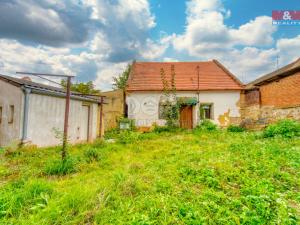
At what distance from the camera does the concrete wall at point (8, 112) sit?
7.18 meters

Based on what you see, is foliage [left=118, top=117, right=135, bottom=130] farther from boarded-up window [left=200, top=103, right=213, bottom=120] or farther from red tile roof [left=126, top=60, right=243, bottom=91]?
boarded-up window [left=200, top=103, right=213, bottom=120]

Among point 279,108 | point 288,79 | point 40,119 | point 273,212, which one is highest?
point 288,79

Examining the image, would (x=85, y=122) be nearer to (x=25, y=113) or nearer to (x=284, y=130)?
(x=25, y=113)

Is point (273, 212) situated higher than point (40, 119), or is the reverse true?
point (40, 119)

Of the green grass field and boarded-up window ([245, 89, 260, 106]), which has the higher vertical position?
boarded-up window ([245, 89, 260, 106])

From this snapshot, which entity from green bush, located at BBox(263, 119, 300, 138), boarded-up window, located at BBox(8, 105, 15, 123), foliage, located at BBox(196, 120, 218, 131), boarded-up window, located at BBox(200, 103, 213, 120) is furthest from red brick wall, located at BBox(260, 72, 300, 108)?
boarded-up window, located at BBox(8, 105, 15, 123)

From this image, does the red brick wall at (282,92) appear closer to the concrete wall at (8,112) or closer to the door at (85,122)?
the door at (85,122)

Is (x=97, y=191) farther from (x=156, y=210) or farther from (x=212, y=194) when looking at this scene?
(x=212, y=194)

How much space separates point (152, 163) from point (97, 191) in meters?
2.09

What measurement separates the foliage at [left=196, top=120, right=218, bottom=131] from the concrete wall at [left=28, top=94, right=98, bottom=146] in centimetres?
773

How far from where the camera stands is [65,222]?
8.28 ft

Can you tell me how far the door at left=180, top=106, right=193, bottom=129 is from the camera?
46.2ft

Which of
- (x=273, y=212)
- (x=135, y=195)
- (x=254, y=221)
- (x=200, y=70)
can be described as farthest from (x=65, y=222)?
(x=200, y=70)

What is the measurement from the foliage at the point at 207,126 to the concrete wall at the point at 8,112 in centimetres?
1012
